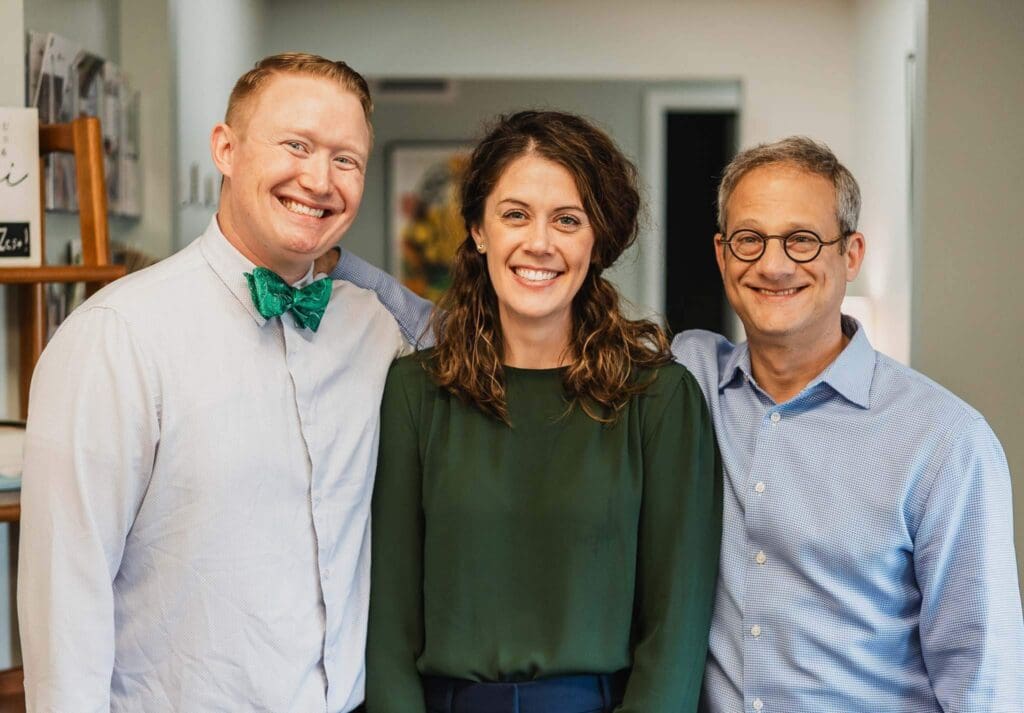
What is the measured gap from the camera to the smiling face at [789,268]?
1.92m

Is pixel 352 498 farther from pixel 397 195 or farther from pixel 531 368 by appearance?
pixel 397 195

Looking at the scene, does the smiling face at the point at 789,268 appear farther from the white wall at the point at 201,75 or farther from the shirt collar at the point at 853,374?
the white wall at the point at 201,75

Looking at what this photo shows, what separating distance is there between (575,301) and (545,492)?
37 cm

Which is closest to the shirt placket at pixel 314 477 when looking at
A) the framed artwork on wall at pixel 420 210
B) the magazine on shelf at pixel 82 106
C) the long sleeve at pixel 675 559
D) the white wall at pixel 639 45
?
the long sleeve at pixel 675 559

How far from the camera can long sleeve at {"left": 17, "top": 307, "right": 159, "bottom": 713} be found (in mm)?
1603

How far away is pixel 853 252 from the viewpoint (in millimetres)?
1988

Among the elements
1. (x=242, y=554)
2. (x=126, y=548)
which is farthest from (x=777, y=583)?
(x=126, y=548)

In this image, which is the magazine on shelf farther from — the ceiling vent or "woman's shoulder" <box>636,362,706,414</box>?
the ceiling vent

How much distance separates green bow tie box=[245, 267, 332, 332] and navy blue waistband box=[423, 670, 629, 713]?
0.62 meters

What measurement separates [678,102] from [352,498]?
17.3 feet

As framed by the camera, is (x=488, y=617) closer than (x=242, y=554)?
No

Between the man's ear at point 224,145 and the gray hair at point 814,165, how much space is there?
33.7 inches

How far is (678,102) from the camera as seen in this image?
262 inches

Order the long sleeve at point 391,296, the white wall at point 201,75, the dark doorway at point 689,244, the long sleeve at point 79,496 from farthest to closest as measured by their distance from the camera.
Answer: the dark doorway at point 689,244, the white wall at point 201,75, the long sleeve at point 391,296, the long sleeve at point 79,496
